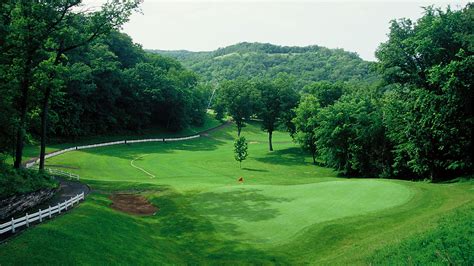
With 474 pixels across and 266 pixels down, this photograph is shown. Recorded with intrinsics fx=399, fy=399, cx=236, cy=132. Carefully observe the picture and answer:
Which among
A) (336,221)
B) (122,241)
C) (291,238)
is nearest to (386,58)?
(336,221)

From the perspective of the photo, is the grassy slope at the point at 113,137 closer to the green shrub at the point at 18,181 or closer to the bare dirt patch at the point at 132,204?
the bare dirt patch at the point at 132,204

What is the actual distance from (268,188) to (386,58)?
839 inches

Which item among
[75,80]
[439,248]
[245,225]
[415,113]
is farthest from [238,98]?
[439,248]

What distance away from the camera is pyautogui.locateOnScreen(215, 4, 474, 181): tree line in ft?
121

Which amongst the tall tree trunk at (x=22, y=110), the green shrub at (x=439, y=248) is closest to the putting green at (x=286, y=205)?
the green shrub at (x=439, y=248)

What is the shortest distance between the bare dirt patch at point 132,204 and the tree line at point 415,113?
90.4 ft

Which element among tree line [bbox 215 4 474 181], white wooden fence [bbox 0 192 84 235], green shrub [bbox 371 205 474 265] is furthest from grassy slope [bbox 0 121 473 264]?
tree line [bbox 215 4 474 181]

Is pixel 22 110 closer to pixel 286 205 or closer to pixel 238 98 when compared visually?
pixel 286 205

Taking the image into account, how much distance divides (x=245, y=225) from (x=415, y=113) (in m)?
26.2

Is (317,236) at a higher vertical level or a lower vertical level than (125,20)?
lower

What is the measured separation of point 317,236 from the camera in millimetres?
22250

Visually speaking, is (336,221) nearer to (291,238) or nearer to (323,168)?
(291,238)

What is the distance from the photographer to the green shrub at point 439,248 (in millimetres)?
15008

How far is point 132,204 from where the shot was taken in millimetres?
31953
